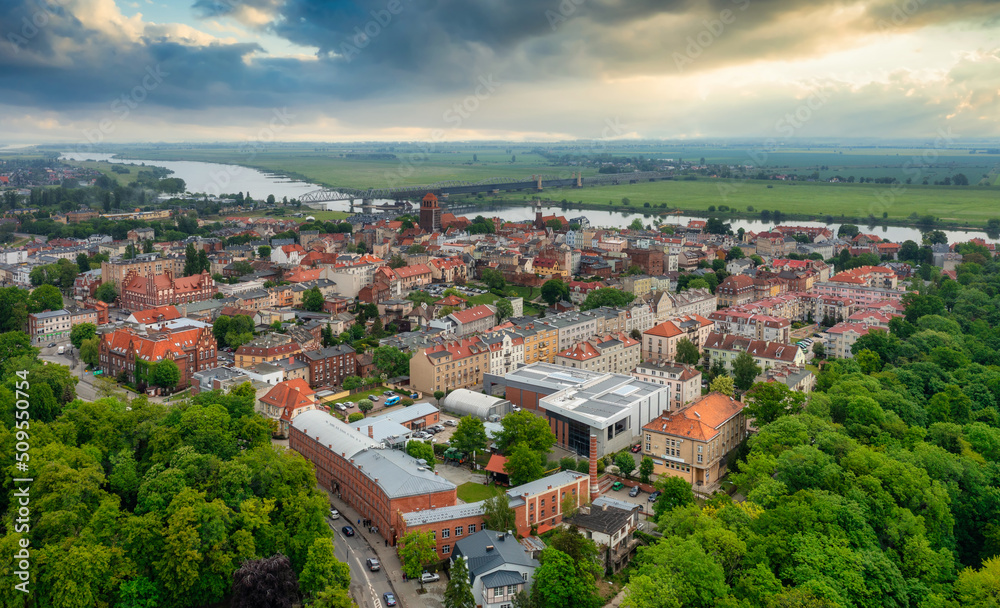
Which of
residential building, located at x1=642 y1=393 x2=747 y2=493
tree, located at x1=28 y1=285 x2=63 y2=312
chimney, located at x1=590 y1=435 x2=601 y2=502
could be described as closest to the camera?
chimney, located at x1=590 y1=435 x2=601 y2=502

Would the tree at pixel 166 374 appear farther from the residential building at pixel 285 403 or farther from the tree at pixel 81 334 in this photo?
the tree at pixel 81 334

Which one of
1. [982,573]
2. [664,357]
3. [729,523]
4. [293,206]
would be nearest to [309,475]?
[729,523]

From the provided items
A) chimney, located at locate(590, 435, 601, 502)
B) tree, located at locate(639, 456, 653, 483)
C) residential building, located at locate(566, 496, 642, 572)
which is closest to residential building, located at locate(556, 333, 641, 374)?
tree, located at locate(639, 456, 653, 483)

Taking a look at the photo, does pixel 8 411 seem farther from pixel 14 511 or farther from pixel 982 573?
pixel 982 573

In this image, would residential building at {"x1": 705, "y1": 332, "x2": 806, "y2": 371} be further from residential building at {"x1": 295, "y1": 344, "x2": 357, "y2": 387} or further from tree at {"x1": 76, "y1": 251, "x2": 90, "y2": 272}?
tree at {"x1": 76, "y1": 251, "x2": 90, "y2": 272}

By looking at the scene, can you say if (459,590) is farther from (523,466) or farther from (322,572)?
(523,466)

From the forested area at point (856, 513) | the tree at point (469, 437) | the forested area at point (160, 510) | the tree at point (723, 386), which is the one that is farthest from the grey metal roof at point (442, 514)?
the tree at point (723, 386)
